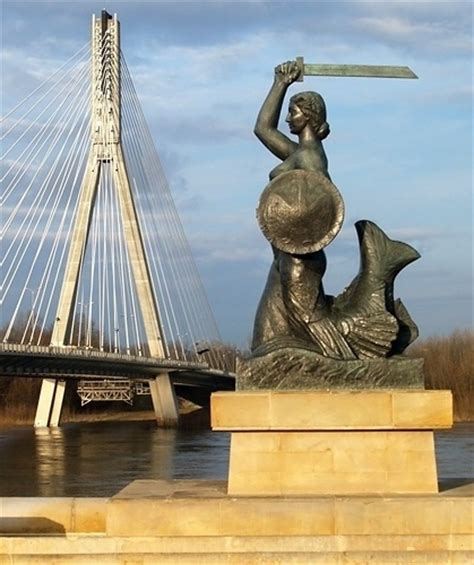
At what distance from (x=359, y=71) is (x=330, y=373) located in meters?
2.43

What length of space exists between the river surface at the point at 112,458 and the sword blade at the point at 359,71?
6.61 meters

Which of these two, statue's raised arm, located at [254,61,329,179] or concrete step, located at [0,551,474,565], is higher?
statue's raised arm, located at [254,61,329,179]

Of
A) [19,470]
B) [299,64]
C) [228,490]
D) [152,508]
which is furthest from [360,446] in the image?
[19,470]

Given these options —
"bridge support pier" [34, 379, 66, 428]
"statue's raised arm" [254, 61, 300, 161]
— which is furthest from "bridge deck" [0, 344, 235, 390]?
"statue's raised arm" [254, 61, 300, 161]

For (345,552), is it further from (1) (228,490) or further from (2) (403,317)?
(2) (403,317)

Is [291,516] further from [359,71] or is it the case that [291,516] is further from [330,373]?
[359,71]

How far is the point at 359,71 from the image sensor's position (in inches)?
341

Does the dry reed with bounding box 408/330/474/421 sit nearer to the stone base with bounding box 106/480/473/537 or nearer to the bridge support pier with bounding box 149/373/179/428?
the bridge support pier with bounding box 149/373/179/428

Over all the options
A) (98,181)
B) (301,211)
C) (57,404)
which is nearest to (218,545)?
(301,211)

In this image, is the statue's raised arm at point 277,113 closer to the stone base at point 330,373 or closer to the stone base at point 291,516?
the stone base at point 330,373

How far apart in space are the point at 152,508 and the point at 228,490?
64cm

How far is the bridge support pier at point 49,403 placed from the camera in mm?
39500

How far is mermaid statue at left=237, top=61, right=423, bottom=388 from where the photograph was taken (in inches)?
302

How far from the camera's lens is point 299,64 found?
848 centimetres
